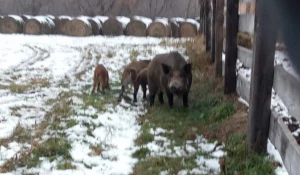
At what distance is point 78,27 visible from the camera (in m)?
28.1

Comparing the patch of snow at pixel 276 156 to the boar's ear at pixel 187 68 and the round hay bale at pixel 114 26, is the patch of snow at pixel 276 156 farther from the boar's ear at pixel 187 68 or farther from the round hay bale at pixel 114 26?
the round hay bale at pixel 114 26

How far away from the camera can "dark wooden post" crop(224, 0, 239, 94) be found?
22.3 ft

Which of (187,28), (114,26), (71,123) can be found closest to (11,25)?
(114,26)

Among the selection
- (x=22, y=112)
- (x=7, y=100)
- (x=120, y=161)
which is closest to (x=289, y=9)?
(x=120, y=161)

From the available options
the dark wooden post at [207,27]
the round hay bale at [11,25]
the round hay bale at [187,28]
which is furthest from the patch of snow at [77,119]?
the round hay bale at [11,25]

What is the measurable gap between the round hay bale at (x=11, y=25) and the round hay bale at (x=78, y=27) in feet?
10.00

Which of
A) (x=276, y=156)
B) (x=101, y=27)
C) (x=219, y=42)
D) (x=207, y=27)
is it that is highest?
(x=219, y=42)

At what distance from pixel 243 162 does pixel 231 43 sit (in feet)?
9.77

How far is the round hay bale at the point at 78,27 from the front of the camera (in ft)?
91.4

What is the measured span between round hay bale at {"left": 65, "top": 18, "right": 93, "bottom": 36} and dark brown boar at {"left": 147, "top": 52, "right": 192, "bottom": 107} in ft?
66.7

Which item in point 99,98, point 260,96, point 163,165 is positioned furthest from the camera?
point 99,98

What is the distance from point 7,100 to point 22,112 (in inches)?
42.2

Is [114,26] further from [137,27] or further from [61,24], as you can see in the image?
[61,24]

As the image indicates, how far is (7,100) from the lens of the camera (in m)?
7.73
